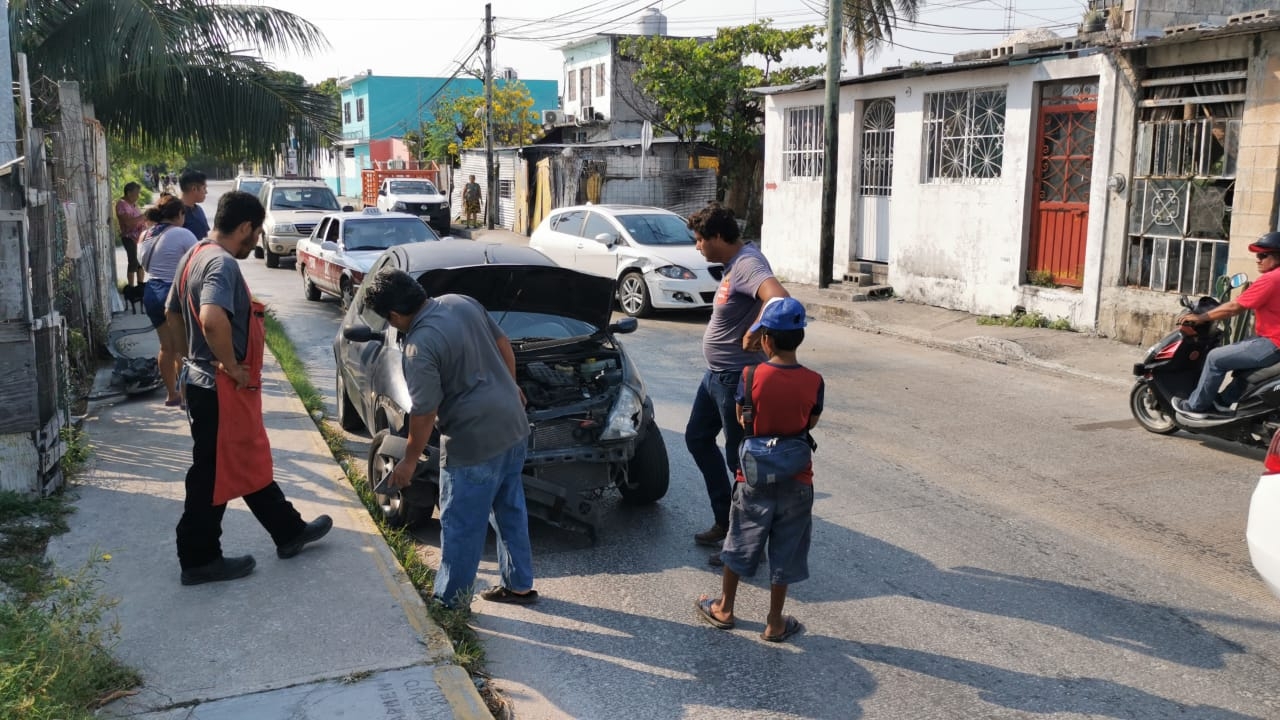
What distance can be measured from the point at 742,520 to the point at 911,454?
11.6 feet

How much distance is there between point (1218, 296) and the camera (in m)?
8.93

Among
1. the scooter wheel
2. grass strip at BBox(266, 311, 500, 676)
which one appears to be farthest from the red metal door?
grass strip at BBox(266, 311, 500, 676)

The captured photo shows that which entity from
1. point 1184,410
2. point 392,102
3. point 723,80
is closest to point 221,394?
point 1184,410

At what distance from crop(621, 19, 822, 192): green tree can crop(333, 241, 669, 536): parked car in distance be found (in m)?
19.6

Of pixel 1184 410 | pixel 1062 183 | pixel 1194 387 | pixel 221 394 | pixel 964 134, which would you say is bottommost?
pixel 1184 410

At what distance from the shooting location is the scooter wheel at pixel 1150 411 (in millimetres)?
8508

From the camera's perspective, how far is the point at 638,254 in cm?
1487

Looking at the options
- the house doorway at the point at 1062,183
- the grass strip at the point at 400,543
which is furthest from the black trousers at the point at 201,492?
the house doorway at the point at 1062,183

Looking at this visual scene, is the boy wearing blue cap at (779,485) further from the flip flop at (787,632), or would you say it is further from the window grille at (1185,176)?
the window grille at (1185,176)

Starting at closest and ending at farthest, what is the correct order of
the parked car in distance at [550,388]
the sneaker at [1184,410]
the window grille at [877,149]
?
the parked car in distance at [550,388] → the sneaker at [1184,410] → the window grille at [877,149]

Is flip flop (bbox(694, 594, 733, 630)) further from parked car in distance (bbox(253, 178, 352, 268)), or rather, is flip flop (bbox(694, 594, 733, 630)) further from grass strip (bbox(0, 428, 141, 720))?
parked car in distance (bbox(253, 178, 352, 268))

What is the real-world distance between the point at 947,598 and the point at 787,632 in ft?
3.21

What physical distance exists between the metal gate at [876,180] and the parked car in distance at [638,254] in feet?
10.2

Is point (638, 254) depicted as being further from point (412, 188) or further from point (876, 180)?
point (412, 188)
